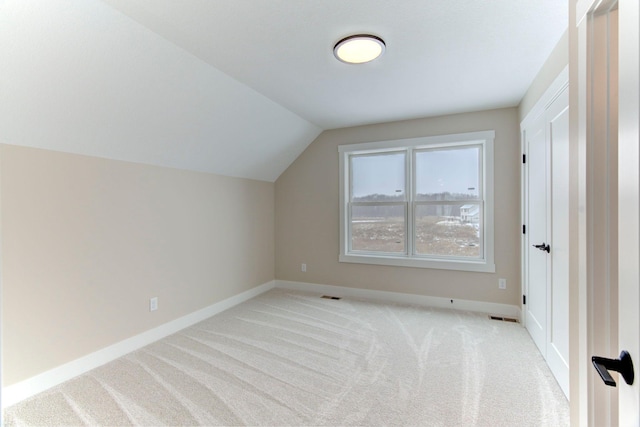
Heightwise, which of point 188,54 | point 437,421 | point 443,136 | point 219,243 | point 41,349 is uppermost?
point 188,54

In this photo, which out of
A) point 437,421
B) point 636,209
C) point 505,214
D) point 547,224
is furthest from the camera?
point 505,214

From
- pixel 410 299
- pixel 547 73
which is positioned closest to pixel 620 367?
pixel 547 73

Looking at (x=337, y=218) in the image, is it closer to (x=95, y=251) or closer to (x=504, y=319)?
(x=504, y=319)

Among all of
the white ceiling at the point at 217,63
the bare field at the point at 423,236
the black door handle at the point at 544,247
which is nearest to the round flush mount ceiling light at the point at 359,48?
the white ceiling at the point at 217,63

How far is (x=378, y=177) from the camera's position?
14.1 feet

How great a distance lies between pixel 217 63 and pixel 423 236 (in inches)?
124

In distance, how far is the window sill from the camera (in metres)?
3.64

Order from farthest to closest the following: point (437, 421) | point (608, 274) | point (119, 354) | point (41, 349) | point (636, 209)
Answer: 1. point (119, 354)
2. point (41, 349)
3. point (437, 421)
4. point (608, 274)
5. point (636, 209)

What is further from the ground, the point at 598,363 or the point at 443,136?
the point at 443,136

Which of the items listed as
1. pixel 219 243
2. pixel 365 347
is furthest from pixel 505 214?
pixel 219 243

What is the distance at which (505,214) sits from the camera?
3541 millimetres

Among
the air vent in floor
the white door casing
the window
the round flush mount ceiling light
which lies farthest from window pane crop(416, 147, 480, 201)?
the white door casing

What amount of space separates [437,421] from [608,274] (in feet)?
4.54

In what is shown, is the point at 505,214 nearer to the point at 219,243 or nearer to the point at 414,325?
the point at 414,325
